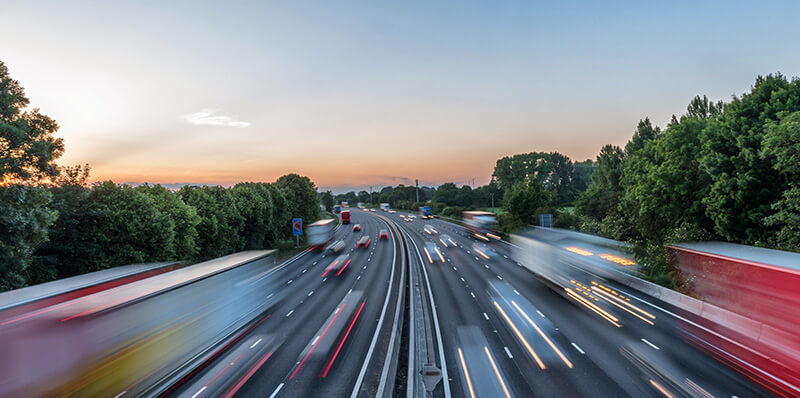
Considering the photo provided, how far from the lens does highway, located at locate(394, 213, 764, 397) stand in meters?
11.9

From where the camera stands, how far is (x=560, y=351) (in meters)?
14.8

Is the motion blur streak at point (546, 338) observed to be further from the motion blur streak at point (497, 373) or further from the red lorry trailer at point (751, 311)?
the red lorry trailer at point (751, 311)

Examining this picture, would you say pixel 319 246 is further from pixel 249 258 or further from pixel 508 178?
pixel 508 178

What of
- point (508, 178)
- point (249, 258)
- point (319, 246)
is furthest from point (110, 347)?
point (508, 178)

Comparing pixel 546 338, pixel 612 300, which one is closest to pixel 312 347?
pixel 546 338

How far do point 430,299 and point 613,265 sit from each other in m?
16.6

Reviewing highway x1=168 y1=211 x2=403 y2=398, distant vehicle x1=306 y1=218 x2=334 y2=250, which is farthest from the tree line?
highway x1=168 y1=211 x2=403 y2=398

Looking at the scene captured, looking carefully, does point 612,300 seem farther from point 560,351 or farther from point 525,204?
point 525,204

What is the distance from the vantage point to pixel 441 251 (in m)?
45.1

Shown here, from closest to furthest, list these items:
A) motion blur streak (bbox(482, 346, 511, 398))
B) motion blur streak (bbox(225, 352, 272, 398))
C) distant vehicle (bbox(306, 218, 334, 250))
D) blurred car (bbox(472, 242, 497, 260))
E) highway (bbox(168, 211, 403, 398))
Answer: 1. motion blur streak (bbox(482, 346, 511, 398))
2. motion blur streak (bbox(225, 352, 272, 398))
3. highway (bbox(168, 211, 403, 398))
4. blurred car (bbox(472, 242, 497, 260))
5. distant vehicle (bbox(306, 218, 334, 250))

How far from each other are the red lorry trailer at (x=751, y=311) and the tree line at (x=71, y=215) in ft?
122

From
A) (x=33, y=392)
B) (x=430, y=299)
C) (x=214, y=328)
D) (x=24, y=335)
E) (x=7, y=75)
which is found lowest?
(x=430, y=299)

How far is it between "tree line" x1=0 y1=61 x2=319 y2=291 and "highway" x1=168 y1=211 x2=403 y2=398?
43.8ft

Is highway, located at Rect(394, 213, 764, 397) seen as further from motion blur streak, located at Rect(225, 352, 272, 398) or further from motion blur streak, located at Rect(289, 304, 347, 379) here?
motion blur streak, located at Rect(225, 352, 272, 398)
